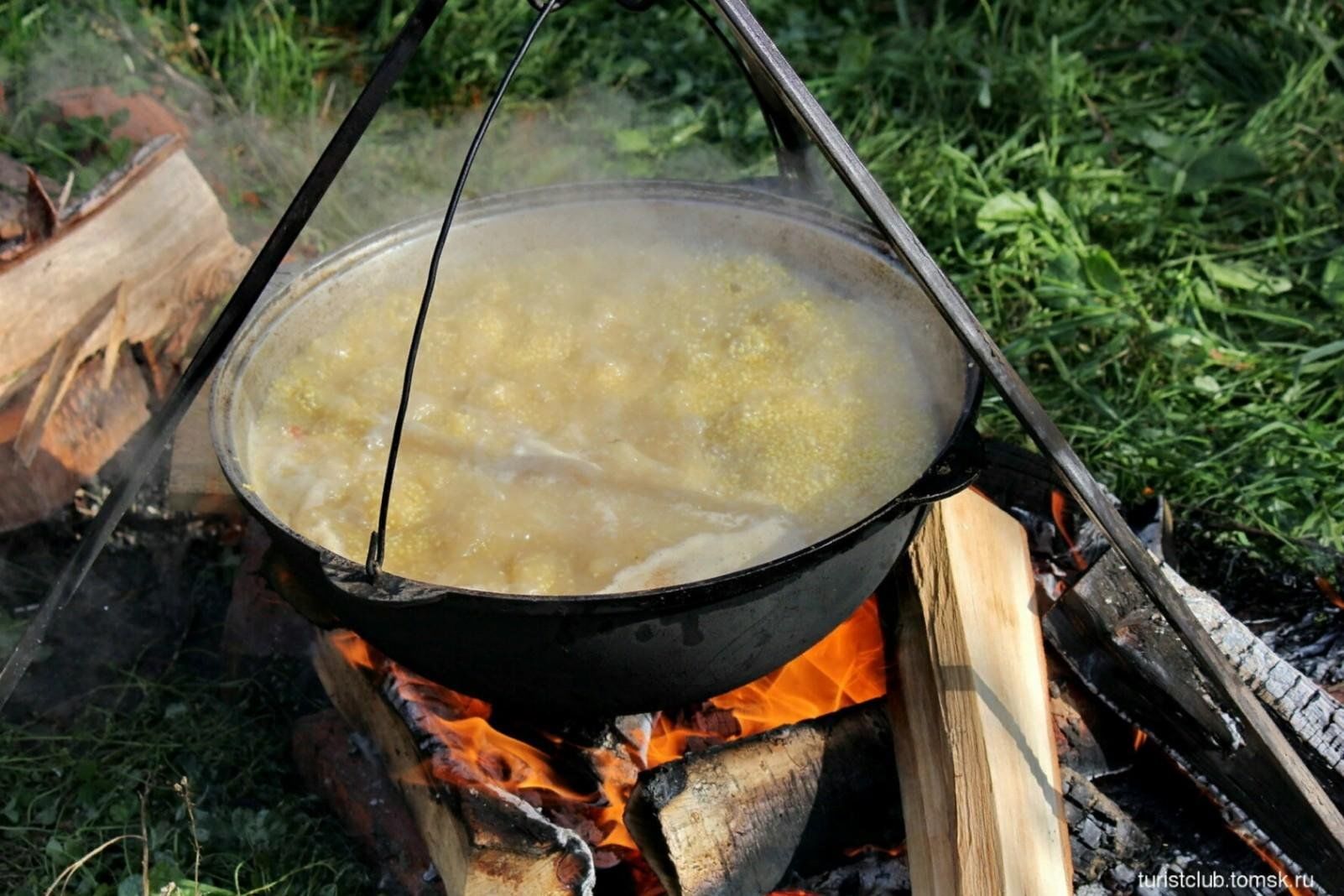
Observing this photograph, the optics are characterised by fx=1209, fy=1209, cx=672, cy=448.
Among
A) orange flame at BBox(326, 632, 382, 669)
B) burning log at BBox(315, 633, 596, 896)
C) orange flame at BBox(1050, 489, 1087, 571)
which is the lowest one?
orange flame at BBox(1050, 489, 1087, 571)

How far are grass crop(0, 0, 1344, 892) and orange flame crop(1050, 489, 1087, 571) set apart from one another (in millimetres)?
566

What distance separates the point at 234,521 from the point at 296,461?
1078mm

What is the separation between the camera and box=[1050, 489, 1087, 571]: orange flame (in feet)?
9.38

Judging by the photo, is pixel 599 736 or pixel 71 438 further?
pixel 71 438

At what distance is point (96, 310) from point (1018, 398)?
254cm

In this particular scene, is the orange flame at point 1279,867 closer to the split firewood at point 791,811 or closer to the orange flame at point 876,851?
the split firewood at point 791,811

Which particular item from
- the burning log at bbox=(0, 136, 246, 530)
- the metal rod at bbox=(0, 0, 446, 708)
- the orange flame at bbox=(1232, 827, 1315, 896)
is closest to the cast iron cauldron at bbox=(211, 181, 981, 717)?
the metal rod at bbox=(0, 0, 446, 708)

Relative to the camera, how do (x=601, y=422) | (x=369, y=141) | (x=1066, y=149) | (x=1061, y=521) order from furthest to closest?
1. (x=369, y=141)
2. (x=1066, y=149)
3. (x=1061, y=521)
4. (x=601, y=422)

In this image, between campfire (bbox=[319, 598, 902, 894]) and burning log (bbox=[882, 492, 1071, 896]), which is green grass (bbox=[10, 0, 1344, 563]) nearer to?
burning log (bbox=[882, 492, 1071, 896])

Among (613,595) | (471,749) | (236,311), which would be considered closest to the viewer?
(613,595)

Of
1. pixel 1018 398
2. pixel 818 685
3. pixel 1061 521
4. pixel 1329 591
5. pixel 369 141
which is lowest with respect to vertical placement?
pixel 1329 591

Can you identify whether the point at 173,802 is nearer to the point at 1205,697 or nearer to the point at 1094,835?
the point at 1094,835

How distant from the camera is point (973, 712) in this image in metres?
2.26

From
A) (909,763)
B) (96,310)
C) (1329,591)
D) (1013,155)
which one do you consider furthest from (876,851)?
(1013,155)
